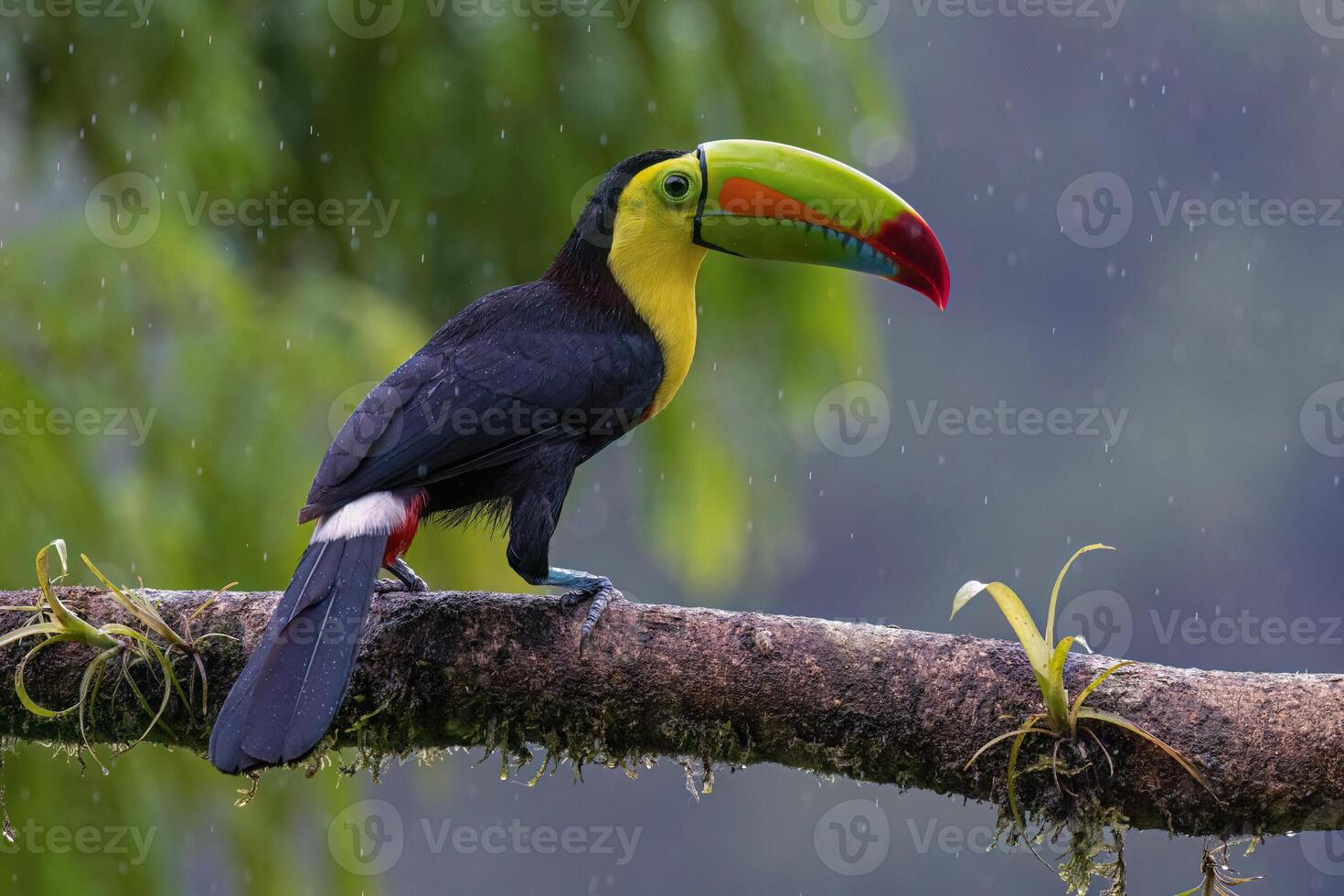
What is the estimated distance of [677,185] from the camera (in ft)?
10.4

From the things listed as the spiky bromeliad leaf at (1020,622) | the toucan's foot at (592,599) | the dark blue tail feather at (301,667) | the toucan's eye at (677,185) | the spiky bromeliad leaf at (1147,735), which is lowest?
the dark blue tail feather at (301,667)

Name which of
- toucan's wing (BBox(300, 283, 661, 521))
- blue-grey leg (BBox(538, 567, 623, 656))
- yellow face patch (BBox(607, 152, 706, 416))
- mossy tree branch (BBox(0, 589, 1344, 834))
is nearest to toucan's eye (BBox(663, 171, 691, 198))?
yellow face patch (BBox(607, 152, 706, 416))

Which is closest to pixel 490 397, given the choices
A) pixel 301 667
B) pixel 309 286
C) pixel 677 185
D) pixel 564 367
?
pixel 564 367

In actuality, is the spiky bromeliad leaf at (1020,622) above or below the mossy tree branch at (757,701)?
above

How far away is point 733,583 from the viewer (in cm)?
509

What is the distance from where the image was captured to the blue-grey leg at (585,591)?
2418mm

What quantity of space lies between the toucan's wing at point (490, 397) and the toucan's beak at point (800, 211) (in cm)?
31

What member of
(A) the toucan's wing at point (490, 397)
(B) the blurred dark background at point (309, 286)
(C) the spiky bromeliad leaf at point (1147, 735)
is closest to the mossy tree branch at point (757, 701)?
(C) the spiky bromeliad leaf at point (1147, 735)

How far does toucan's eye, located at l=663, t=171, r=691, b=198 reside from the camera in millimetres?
3170

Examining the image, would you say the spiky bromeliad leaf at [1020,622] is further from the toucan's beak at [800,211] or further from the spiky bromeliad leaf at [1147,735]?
the toucan's beak at [800,211]

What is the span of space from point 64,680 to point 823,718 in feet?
4.26

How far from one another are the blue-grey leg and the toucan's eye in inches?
33.5

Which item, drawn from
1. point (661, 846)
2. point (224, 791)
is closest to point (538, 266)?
point (224, 791)

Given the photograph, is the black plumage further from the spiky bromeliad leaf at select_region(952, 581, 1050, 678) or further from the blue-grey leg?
the spiky bromeliad leaf at select_region(952, 581, 1050, 678)
